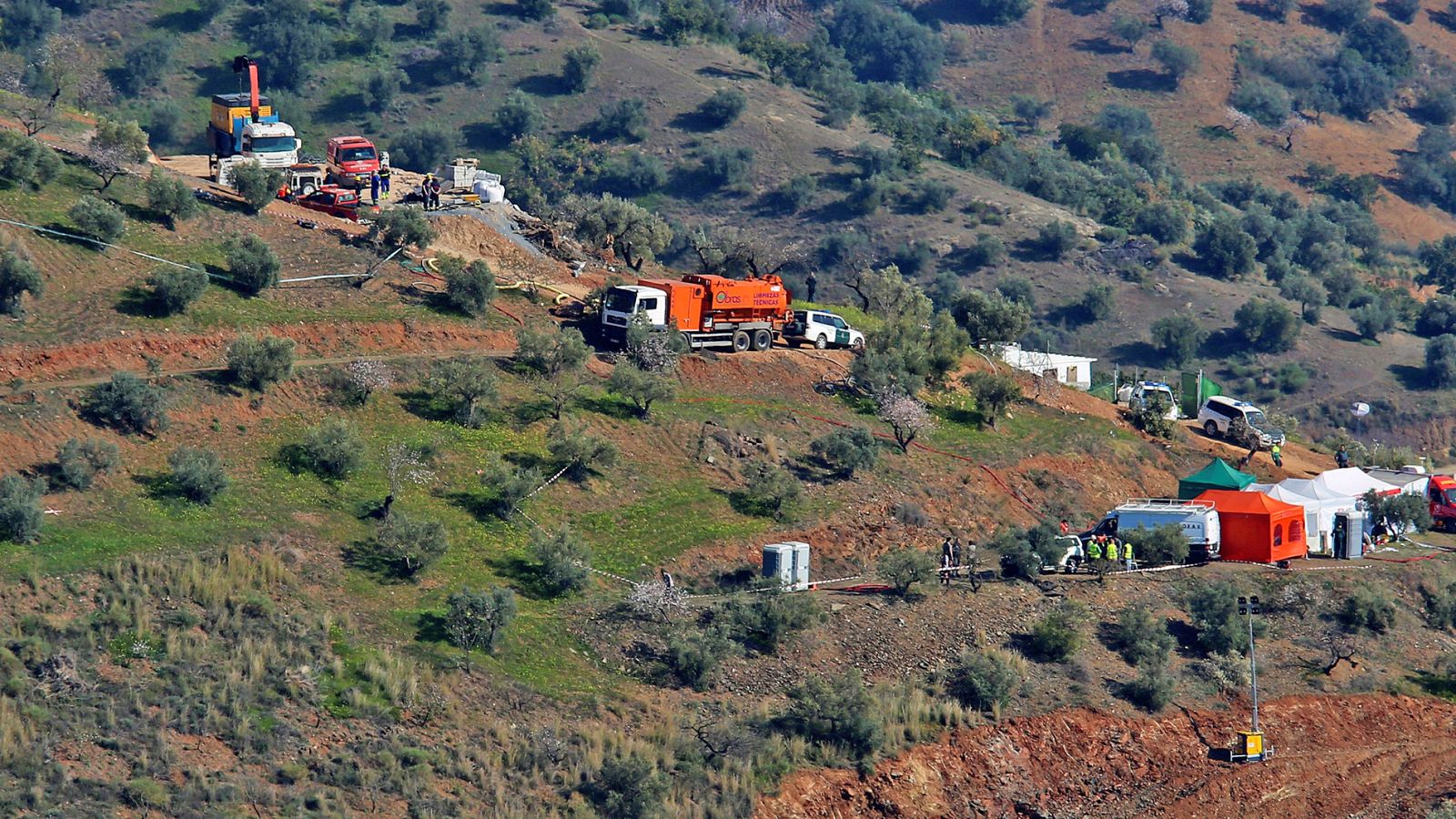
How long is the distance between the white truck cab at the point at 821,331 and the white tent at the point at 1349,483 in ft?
50.1

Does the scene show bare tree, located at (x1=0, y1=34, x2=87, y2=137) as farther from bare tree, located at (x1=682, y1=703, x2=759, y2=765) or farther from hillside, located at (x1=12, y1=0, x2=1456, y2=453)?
bare tree, located at (x1=682, y1=703, x2=759, y2=765)

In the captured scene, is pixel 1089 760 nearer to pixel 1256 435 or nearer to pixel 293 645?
pixel 293 645

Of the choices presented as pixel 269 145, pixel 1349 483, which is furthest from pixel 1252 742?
pixel 269 145

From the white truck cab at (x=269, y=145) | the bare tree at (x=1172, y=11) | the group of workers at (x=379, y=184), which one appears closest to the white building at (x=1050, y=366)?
the group of workers at (x=379, y=184)

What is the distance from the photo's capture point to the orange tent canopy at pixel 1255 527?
164 ft

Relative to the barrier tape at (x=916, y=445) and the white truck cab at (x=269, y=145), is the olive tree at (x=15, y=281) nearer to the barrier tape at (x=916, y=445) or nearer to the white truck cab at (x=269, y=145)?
the white truck cab at (x=269, y=145)

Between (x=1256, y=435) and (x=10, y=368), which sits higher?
(x=10, y=368)

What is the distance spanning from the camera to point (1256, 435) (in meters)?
60.8

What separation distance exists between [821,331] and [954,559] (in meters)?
13.5

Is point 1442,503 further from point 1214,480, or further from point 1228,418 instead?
point 1214,480

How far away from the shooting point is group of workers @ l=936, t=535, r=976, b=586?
45.5 metres

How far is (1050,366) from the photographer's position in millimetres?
64938

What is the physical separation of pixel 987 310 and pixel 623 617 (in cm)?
2820

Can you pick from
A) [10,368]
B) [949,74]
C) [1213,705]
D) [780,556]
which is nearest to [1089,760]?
[1213,705]
